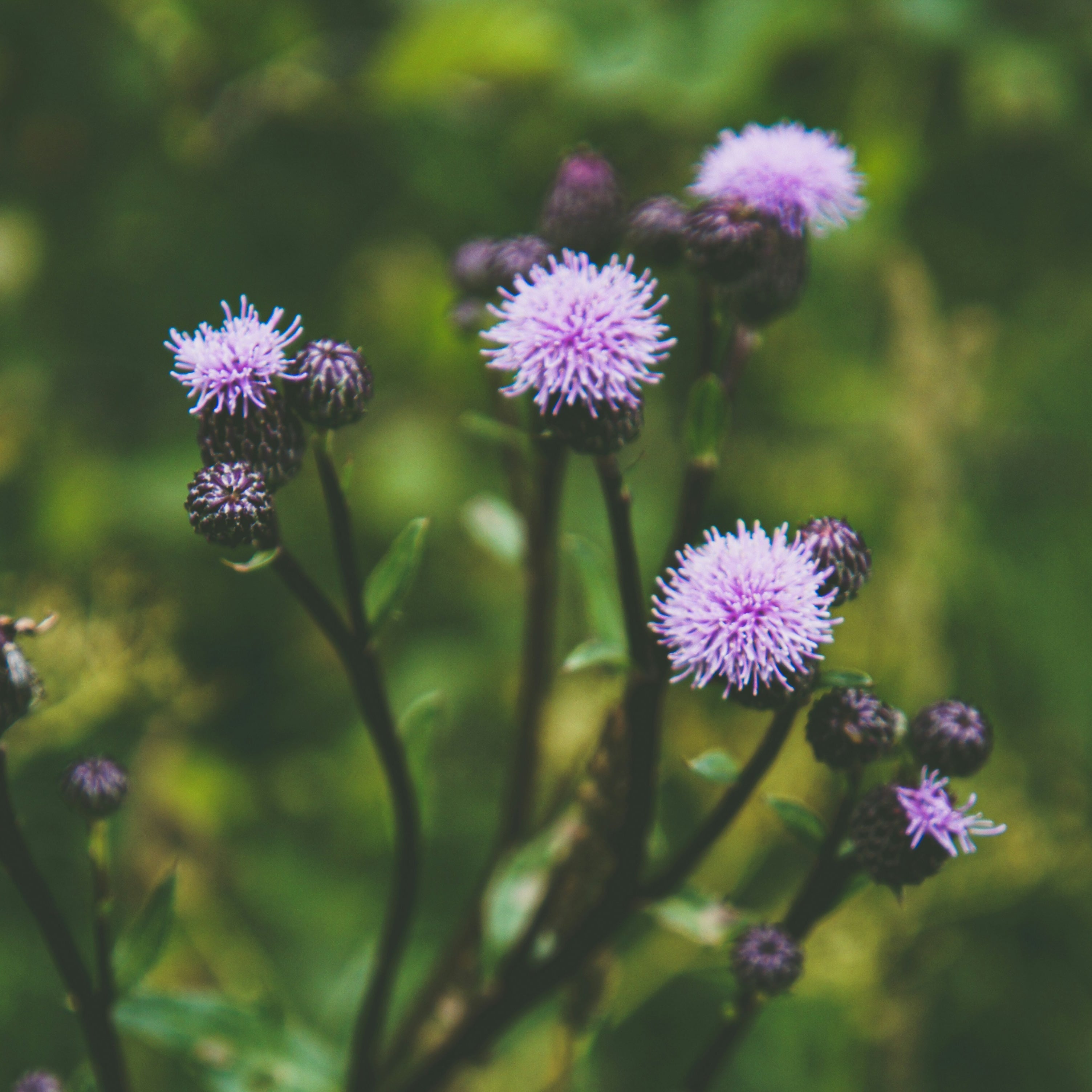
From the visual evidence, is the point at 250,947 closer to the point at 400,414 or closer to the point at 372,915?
the point at 372,915

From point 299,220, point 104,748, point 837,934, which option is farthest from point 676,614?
point 299,220

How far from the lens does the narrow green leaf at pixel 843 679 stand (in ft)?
3.67

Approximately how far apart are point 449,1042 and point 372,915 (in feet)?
3.31

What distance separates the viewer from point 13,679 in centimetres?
106

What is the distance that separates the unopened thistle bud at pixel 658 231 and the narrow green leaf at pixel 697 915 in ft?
2.96

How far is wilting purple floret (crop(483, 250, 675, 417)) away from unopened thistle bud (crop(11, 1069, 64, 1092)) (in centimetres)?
103

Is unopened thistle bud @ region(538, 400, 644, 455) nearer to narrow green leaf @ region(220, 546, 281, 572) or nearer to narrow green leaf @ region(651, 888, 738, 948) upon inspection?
narrow green leaf @ region(220, 546, 281, 572)

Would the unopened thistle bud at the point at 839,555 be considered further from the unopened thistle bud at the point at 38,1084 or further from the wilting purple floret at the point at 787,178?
the unopened thistle bud at the point at 38,1084

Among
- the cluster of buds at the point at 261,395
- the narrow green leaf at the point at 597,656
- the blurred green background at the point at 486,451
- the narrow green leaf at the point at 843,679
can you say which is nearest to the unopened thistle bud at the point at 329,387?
the cluster of buds at the point at 261,395

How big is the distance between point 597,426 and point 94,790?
2.43 ft

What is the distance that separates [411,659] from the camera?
2.63 meters

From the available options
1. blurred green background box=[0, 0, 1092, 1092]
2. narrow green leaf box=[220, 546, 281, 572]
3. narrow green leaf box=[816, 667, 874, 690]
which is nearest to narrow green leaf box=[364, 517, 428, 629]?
narrow green leaf box=[220, 546, 281, 572]

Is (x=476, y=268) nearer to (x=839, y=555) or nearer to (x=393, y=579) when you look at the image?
(x=393, y=579)

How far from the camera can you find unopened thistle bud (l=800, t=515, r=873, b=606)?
116cm
